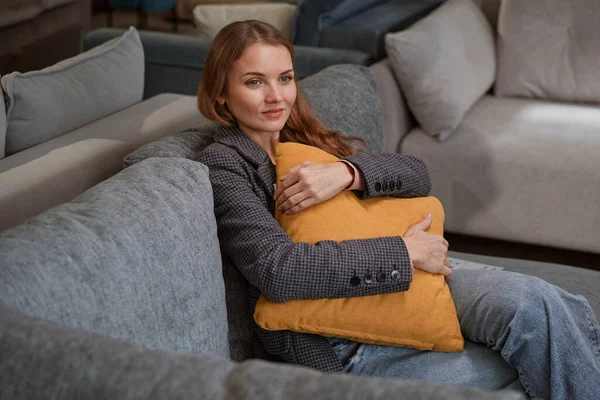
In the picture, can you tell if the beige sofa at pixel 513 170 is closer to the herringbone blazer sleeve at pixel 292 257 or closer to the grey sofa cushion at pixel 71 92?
the grey sofa cushion at pixel 71 92

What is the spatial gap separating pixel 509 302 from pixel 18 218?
882mm

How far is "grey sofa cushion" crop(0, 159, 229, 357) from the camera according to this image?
108 cm

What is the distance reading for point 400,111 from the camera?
116 inches

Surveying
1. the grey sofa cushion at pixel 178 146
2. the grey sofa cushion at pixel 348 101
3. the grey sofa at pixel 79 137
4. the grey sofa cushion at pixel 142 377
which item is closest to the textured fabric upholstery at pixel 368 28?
the grey sofa cushion at pixel 348 101

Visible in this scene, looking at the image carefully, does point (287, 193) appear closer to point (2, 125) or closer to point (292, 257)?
point (292, 257)

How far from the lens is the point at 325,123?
207cm

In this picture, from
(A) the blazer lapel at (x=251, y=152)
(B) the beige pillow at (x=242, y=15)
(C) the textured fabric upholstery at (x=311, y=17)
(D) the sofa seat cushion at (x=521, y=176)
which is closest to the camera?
(A) the blazer lapel at (x=251, y=152)

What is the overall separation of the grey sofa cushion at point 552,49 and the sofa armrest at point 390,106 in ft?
Result: 1.69

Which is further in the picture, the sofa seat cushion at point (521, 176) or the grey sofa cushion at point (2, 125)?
the sofa seat cushion at point (521, 176)

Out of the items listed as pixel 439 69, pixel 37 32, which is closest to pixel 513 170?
pixel 439 69

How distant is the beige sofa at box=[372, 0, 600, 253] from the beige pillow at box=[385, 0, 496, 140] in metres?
0.04

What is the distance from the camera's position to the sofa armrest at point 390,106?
283cm

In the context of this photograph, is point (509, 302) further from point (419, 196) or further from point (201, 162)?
point (201, 162)

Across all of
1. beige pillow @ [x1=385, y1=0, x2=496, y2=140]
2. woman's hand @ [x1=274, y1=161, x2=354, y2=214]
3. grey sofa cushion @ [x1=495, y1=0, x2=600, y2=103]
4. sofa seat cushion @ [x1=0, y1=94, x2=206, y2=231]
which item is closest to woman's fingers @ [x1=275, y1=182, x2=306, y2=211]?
woman's hand @ [x1=274, y1=161, x2=354, y2=214]
